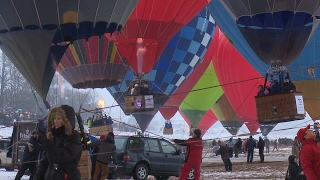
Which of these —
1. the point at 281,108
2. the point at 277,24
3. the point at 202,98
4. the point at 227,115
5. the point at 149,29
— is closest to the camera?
the point at 281,108

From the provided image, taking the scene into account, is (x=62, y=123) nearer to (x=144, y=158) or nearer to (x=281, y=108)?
(x=144, y=158)

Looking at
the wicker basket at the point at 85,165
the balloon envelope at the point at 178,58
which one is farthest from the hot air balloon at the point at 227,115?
the wicker basket at the point at 85,165

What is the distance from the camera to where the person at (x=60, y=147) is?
177 inches

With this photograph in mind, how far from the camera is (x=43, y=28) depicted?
28.5ft

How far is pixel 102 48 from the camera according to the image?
14.9 metres

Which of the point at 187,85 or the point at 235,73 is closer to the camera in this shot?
the point at 235,73

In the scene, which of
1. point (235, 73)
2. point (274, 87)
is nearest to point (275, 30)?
point (274, 87)

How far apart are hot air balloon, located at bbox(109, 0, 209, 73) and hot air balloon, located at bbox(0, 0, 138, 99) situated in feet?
16.6

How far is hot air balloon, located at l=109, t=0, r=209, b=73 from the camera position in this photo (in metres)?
14.3

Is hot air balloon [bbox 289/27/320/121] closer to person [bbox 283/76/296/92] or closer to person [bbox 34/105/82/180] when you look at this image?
person [bbox 283/76/296/92]

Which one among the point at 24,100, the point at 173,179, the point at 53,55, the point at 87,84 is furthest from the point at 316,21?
the point at 24,100

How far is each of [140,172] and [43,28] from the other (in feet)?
11.4

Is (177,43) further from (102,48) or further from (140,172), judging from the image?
(140,172)

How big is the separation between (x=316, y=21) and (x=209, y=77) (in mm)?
13307
